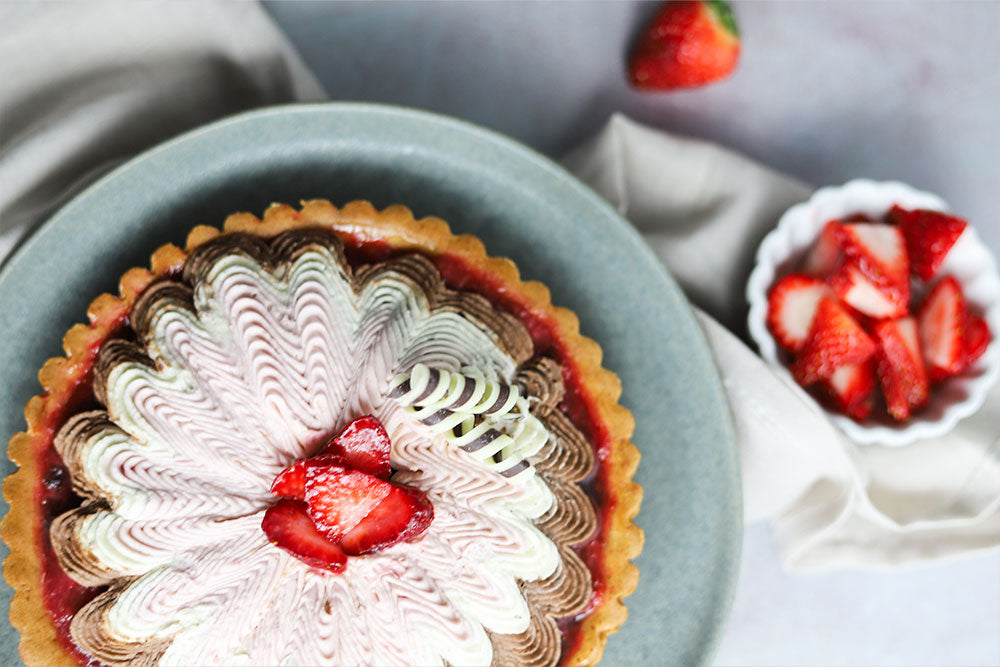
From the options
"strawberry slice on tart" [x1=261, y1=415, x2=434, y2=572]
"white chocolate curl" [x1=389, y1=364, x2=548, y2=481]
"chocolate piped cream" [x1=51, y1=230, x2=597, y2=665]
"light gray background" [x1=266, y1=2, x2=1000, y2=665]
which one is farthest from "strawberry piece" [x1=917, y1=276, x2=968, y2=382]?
"strawberry slice on tart" [x1=261, y1=415, x2=434, y2=572]

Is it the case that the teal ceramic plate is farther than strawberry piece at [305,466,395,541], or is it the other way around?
the teal ceramic plate

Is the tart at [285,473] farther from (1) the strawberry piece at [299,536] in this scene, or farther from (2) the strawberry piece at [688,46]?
(2) the strawberry piece at [688,46]

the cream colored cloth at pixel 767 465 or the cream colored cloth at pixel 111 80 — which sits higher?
the cream colored cloth at pixel 111 80

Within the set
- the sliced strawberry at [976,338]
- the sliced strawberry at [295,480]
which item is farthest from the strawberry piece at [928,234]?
the sliced strawberry at [295,480]

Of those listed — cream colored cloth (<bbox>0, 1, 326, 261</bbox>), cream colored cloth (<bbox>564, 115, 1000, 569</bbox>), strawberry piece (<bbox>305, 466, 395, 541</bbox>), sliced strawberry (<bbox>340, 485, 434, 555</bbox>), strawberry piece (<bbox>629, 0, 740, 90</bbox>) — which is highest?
cream colored cloth (<bbox>0, 1, 326, 261</bbox>)

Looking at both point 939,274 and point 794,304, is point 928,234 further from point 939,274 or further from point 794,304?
point 794,304

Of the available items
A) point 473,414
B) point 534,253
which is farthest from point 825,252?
point 473,414

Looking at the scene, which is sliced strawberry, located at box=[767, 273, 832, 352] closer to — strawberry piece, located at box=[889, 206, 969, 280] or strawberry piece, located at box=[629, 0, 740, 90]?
strawberry piece, located at box=[889, 206, 969, 280]

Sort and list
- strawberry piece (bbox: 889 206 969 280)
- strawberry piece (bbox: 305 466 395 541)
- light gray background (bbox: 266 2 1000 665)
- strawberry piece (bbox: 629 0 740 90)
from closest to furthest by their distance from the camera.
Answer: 1. strawberry piece (bbox: 305 466 395 541)
2. strawberry piece (bbox: 889 206 969 280)
3. strawberry piece (bbox: 629 0 740 90)
4. light gray background (bbox: 266 2 1000 665)
